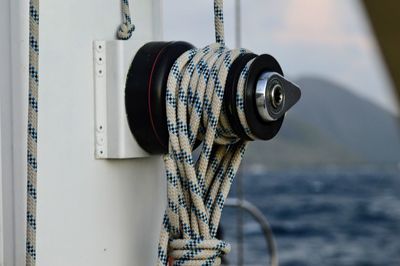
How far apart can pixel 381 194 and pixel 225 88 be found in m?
31.7

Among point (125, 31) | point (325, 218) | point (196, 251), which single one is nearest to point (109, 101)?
point (125, 31)

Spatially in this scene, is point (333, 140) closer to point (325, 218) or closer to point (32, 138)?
point (325, 218)

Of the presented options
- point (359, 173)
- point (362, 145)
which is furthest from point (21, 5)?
point (359, 173)

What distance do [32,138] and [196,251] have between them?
221 millimetres

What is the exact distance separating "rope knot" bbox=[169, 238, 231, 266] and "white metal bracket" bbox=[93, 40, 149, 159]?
121 millimetres

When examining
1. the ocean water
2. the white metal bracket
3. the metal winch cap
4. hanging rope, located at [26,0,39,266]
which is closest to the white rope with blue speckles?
hanging rope, located at [26,0,39,266]

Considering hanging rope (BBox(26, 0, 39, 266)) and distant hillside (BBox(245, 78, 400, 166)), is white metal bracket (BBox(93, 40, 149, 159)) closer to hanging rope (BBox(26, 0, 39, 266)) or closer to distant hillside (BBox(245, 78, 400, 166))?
hanging rope (BBox(26, 0, 39, 266))

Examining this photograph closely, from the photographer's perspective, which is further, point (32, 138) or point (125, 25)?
point (125, 25)

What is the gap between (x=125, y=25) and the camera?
1.10 meters

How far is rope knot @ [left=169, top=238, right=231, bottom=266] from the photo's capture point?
104 cm

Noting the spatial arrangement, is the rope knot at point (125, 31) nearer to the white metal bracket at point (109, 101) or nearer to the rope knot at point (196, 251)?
the white metal bracket at point (109, 101)

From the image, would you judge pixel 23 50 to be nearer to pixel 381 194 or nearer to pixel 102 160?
pixel 102 160

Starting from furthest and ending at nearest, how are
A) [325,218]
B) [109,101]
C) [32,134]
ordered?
1. [325,218]
2. [109,101]
3. [32,134]

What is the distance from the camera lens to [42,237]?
999 millimetres
